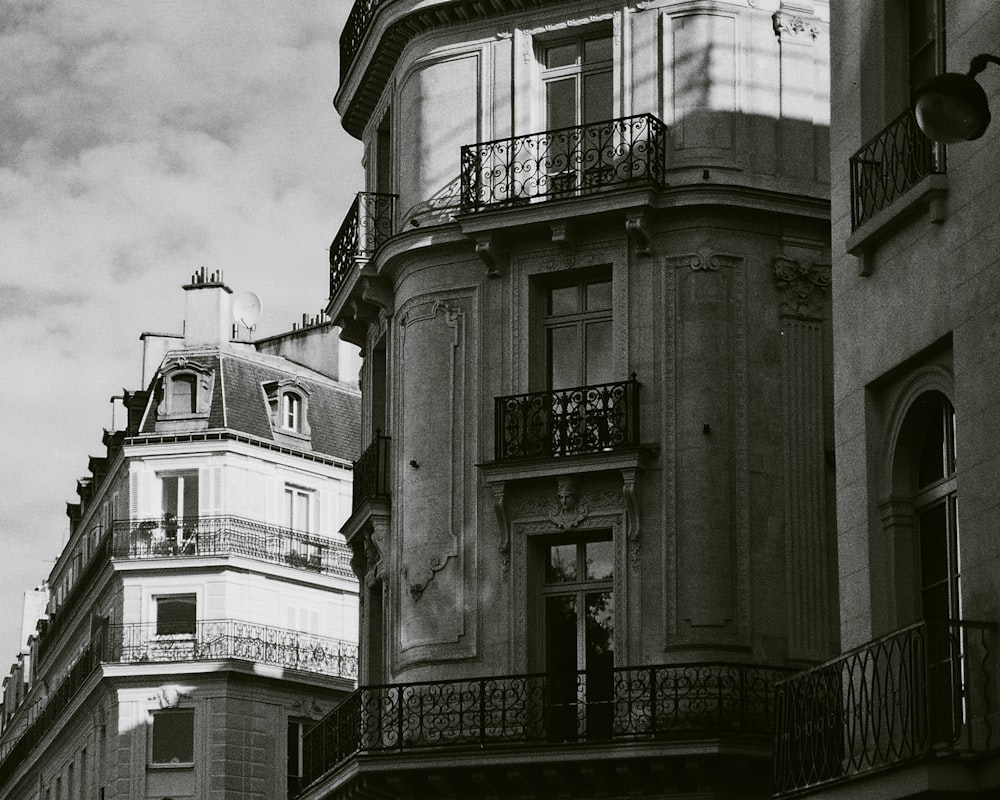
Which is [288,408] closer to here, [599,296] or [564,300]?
[564,300]

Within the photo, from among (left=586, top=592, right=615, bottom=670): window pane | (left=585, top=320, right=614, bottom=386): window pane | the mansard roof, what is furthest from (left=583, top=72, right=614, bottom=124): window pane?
the mansard roof

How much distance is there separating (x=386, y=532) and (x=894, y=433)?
43.6 feet

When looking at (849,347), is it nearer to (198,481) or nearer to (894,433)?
(894,433)

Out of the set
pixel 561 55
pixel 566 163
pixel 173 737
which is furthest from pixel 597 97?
pixel 173 737

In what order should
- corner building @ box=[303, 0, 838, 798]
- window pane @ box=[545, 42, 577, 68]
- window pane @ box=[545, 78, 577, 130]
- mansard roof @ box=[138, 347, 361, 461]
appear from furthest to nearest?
mansard roof @ box=[138, 347, 361, 461] → window pane @ box=[545, 42, 577, 68] → window pane @ box=[545, 78, 577, 130] → corner building @ box=[303, 0, 838, 798]

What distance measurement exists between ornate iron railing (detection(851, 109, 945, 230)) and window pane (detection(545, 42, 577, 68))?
37.7 feet

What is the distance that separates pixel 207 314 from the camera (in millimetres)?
57406

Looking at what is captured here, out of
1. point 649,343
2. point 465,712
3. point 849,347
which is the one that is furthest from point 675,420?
point 849,347

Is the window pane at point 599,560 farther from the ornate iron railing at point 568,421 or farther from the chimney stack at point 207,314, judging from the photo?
the chimney stack at point 207,314

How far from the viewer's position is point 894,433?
59.3 ft

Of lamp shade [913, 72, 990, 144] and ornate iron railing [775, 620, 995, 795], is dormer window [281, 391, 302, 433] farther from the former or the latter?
lamp shade [913, 72, 990, 144]

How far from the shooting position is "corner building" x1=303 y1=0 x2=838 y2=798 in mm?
27250

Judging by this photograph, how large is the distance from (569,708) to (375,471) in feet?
16.3

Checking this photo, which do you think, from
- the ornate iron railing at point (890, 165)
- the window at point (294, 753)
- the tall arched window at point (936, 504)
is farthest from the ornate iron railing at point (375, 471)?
the window at point (294, 753)
